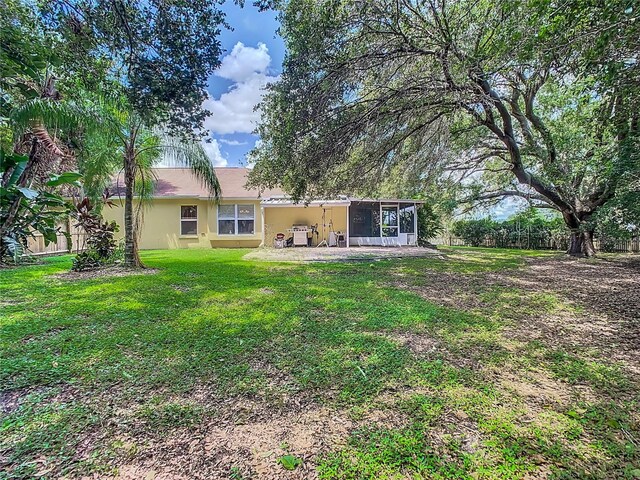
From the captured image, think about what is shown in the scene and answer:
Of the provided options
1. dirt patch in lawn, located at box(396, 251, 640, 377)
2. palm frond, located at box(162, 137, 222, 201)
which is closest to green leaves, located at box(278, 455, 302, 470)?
dirt patch in lawn, located at box(396, 251, 640, 377)

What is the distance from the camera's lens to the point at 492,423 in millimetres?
2164

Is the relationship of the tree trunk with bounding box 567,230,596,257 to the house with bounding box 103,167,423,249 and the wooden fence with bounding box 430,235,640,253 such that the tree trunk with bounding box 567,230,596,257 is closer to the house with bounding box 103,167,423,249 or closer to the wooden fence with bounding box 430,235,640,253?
the wooden fence with bounding box 430,235,640,253

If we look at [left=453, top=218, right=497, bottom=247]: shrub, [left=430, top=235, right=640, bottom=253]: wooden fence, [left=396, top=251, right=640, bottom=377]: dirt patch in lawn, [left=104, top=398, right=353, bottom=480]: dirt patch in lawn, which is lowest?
[left=104, top=398, right=353, bottom=480]: dirt patch in lawn

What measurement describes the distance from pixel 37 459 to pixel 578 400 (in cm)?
376

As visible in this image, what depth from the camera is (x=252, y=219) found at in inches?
680

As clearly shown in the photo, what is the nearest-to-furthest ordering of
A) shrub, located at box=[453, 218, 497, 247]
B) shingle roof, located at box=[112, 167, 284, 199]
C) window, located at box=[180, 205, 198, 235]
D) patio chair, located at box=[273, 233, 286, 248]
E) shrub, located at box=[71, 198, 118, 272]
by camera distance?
shrub, located at box=[71, 198, 118, 272], patio chair, located at box=[273, 233, 286, 248], shingle roof, located at box=[112, 167, 284, 199], window, located at box=[180, 205, 198, 235], shrub, located at box=[453, 218, 497, 247]

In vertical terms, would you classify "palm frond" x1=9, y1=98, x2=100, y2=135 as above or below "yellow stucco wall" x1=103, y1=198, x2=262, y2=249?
above

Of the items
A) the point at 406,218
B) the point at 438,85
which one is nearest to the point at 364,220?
the point at 406,218

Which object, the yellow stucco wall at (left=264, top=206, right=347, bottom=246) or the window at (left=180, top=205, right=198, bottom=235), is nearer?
the window at (left=180, top=205, right=198, bottom=235)

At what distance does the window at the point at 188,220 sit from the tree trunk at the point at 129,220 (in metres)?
8.28

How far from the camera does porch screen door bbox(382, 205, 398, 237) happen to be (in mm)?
17766

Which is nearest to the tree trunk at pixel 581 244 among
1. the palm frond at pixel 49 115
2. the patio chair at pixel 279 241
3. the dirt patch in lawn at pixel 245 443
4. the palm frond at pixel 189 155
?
the patio chair at pixel 279 241

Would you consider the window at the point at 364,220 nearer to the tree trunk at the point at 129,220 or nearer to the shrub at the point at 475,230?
the shrub at the point at 475,230

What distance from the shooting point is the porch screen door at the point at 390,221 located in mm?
17766
